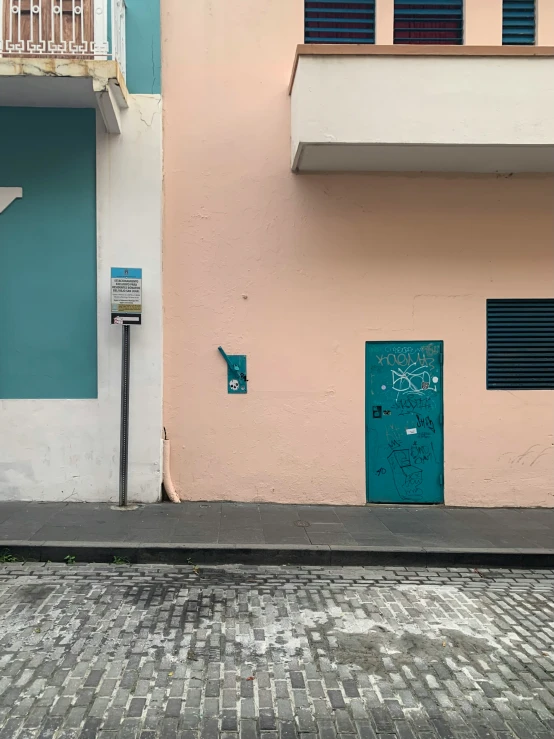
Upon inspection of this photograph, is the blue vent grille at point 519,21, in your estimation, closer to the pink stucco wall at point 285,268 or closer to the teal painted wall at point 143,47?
the pink stucco wall at point 285,268

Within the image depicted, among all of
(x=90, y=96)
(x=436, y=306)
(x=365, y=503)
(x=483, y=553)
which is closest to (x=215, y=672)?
(x=483, y=553)

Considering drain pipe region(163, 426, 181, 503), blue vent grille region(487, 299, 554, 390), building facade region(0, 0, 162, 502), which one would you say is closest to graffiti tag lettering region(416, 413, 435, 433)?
blue vent grille region(487, 299, 554, 390)

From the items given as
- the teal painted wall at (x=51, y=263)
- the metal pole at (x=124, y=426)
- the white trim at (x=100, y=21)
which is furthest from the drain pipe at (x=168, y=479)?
the white trim at (x=100, y=21)

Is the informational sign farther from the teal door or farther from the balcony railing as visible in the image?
the teal door

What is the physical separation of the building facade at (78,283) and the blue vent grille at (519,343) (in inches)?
179

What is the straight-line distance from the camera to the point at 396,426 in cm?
750

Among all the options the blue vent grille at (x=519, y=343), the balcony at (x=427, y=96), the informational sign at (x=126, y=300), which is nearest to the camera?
the balcony at (x=427, y=96)

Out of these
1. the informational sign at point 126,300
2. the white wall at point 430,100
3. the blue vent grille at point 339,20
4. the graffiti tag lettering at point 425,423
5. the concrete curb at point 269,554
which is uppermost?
the blue vent grille at point 339,20

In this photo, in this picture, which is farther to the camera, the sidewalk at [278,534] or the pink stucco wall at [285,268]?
the pink stucco wall at [285,268]

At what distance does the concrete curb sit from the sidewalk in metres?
0.01

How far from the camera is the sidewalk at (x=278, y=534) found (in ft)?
18.6

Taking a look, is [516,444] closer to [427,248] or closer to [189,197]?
[427,248]

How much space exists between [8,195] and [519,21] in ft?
23.8

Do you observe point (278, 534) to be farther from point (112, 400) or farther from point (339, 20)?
point (339, 20)
